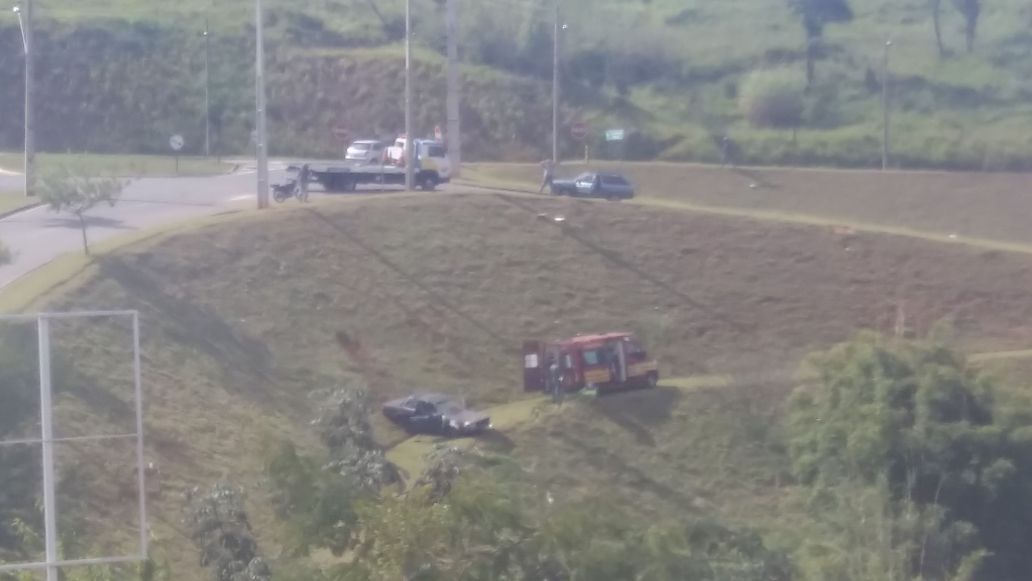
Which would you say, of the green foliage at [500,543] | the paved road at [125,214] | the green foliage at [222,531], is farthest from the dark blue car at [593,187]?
the green foliage at [500,543]

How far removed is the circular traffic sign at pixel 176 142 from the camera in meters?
62.5

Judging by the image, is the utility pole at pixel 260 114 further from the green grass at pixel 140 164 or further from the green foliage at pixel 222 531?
the green foliage at pixel 222 531

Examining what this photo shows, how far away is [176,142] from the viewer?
62.4 metres

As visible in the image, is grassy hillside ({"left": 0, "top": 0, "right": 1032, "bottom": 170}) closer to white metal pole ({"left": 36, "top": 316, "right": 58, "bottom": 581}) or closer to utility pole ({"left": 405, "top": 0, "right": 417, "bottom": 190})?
utility pole ({"left": 405, "top": 0, "right": 417, "bottom": 190})

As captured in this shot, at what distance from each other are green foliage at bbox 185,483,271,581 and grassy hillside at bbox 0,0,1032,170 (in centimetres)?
4502

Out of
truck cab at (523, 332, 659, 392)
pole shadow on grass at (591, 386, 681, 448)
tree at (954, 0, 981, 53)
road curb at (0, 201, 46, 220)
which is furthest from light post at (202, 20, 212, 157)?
tree at (954, 0, 981, 53)

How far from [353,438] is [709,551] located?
27.6ft

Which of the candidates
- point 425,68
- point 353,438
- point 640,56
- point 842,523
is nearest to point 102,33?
point 425,68

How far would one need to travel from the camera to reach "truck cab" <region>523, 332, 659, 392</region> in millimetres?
32272

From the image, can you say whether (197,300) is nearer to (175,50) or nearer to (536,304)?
(536,304)

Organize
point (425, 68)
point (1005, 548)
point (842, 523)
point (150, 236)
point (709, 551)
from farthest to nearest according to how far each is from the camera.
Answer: point (425, 68)
point (150, 236)
point (1005, 548)
point (842, 523)
point (709, 551)

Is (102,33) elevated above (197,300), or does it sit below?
above

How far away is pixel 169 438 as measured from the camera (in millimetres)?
25656

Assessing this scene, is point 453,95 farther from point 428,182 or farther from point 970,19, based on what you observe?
point 970,19
